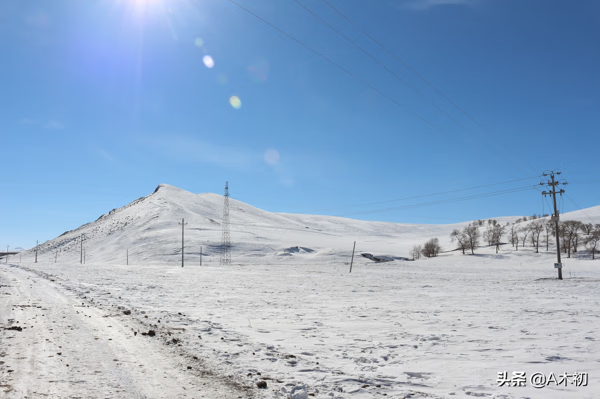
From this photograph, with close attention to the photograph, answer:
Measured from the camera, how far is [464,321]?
13.3 m

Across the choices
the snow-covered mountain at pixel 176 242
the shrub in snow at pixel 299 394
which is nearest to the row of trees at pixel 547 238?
the snow-covered mountain at pixel 176 242

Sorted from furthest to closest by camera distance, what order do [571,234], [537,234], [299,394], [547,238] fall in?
1. [537,234]
2. [547,238]
3. [571,234]
4. [299,394]

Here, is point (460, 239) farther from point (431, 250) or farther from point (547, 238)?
point (547, 238)

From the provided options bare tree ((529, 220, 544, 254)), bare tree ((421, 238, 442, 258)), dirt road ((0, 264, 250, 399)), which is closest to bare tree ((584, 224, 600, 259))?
bare tree ((529, 220, 544, 254))

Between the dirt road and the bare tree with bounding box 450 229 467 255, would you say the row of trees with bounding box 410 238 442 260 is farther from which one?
the dirt road

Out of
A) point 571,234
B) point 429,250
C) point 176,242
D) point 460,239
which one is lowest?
point 429,250

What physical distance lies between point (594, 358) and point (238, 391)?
7914mm

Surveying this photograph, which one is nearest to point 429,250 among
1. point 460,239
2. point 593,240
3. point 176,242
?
point 460,239

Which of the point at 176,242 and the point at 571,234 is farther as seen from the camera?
the point at 176,242

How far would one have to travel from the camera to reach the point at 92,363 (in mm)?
7641

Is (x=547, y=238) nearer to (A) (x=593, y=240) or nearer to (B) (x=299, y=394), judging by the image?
(A) (x=593, y=240)

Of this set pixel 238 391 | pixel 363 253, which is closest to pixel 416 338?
pixel 238 391

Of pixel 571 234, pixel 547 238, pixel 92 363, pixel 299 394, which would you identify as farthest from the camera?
pixel 547 238

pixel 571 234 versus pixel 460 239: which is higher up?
pixel 571 234
